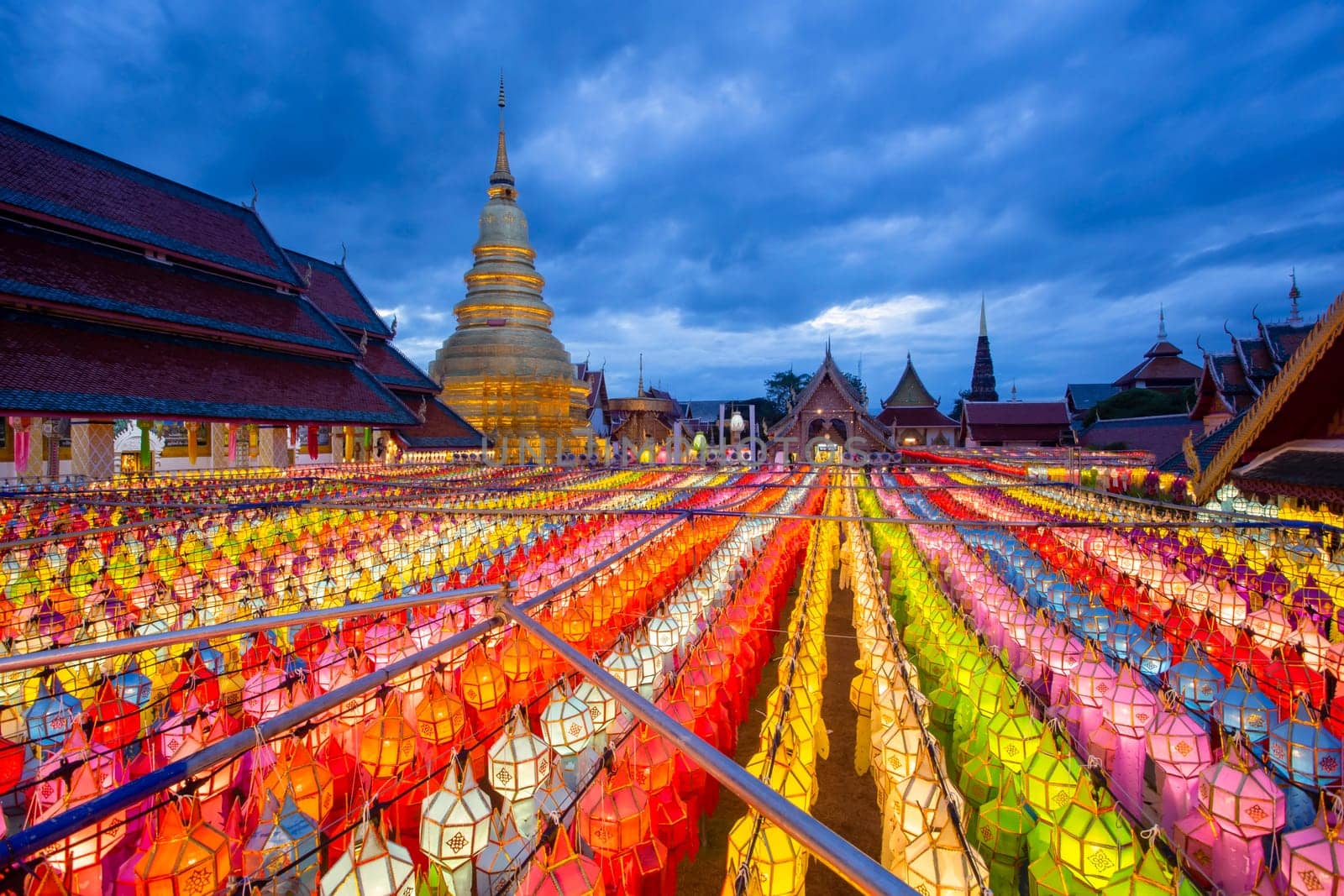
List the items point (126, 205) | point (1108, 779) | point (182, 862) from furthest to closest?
point (126, 205) < point (1108, 779) < point (182, 862)

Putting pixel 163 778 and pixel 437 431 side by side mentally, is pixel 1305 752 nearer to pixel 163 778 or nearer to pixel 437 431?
pixel 163 778

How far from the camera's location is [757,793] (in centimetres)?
114

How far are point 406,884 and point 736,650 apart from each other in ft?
11.0

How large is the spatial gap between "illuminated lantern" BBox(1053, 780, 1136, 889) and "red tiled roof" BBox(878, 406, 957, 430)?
3828 centimetres

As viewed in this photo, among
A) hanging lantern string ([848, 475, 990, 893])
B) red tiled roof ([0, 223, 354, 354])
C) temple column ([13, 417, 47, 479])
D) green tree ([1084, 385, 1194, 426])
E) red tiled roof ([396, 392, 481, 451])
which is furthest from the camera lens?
green tree ([1084, 385, 1194, 426])

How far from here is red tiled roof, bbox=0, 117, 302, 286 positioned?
15.6 meters

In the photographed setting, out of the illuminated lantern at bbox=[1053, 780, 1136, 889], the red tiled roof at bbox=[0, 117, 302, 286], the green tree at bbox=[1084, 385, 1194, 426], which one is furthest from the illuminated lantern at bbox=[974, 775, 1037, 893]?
the green tree at bbox=[1084, 385, 1194, 426]

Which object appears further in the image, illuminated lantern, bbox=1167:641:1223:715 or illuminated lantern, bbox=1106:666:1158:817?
illuminated lantern, bbox=1167:641:1223:715

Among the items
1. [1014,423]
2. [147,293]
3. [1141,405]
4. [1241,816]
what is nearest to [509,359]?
[147,293]

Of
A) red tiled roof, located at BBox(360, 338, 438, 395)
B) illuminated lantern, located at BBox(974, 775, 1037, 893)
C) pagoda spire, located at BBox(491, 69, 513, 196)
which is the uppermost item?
pagoda spire, located at BBox(491, 69, 513, 196)

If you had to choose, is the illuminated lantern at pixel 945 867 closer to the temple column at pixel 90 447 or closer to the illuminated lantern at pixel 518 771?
the illuminated lantern at pixel 518 771

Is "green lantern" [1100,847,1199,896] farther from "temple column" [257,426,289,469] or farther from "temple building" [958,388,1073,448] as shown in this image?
"temple building" [958,388,1073,448]

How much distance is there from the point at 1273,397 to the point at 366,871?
10235mm

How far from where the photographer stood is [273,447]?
2084 cm
